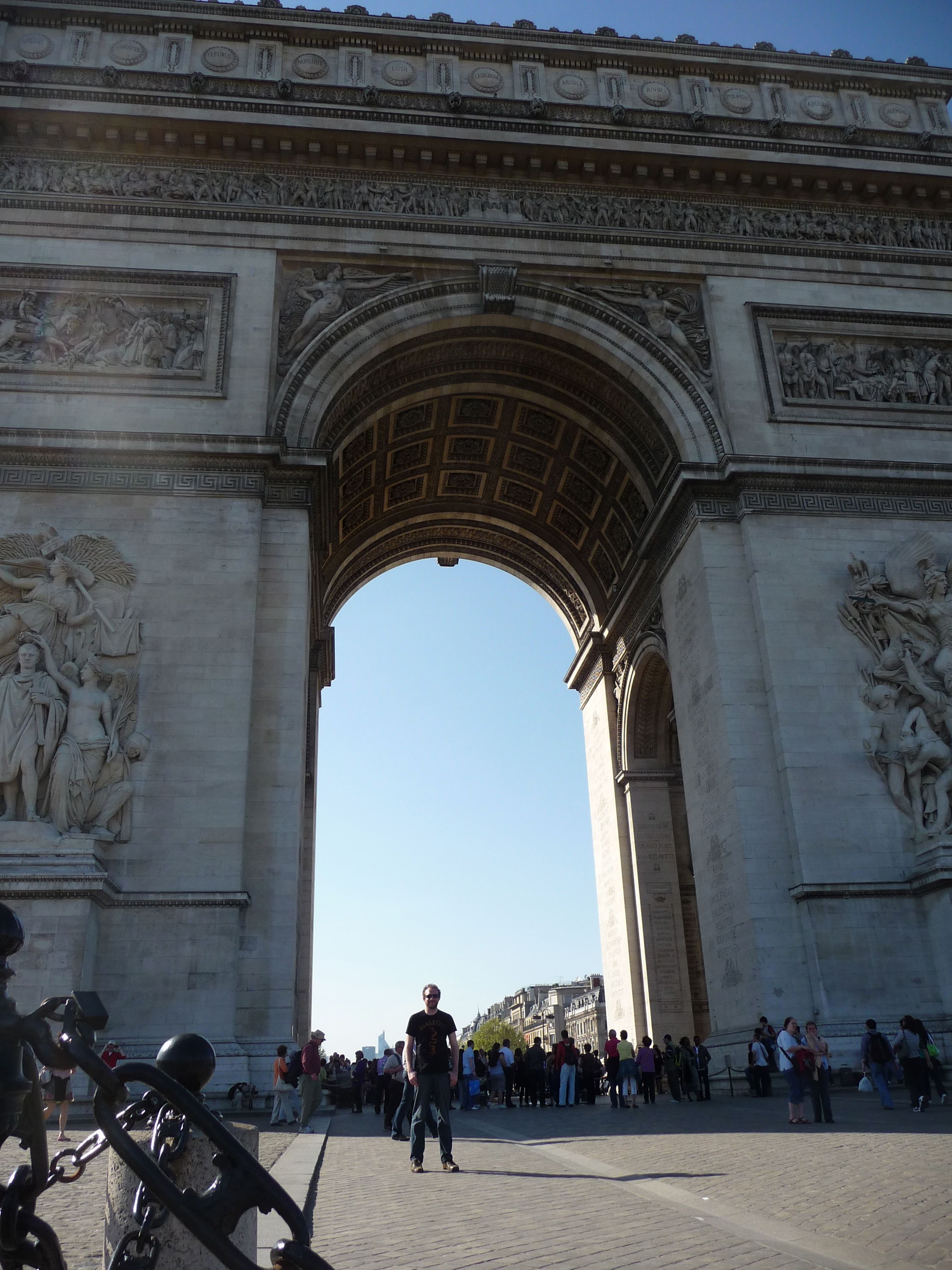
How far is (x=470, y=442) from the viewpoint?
80.5 feet

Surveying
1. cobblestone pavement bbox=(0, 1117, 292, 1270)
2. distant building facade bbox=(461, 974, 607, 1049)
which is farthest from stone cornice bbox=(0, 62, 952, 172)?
distant building facade bbox=(461, 974, 607, 1049)

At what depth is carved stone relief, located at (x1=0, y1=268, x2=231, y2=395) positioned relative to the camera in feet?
59.3

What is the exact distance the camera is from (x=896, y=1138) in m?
9.16

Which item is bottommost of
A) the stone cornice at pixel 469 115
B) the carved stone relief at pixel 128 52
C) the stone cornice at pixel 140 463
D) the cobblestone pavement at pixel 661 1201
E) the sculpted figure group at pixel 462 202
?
the cobblestone pavement at pixel 661 1201

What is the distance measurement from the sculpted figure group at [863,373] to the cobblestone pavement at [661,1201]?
13420 mm

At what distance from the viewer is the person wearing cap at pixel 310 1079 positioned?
1338 cm

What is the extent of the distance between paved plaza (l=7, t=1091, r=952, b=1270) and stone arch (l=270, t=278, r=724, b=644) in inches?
487

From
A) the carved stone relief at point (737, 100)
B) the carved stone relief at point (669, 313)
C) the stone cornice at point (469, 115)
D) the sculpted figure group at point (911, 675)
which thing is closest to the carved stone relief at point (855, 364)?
the carved stone relief at point (669, 313)

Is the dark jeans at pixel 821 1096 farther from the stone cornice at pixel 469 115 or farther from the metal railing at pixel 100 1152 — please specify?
the stone cornice at pixel 469 115

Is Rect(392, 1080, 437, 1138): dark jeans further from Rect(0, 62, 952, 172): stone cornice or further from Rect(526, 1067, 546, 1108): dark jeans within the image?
Rect(0, 62, 952, 172): stone cornice

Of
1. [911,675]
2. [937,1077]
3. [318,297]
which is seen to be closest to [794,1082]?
[937,1077]

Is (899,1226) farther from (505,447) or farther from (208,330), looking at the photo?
(505,447)

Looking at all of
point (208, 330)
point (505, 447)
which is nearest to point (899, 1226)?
point (208, 330)

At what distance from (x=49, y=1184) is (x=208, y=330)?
18423 millimetres
